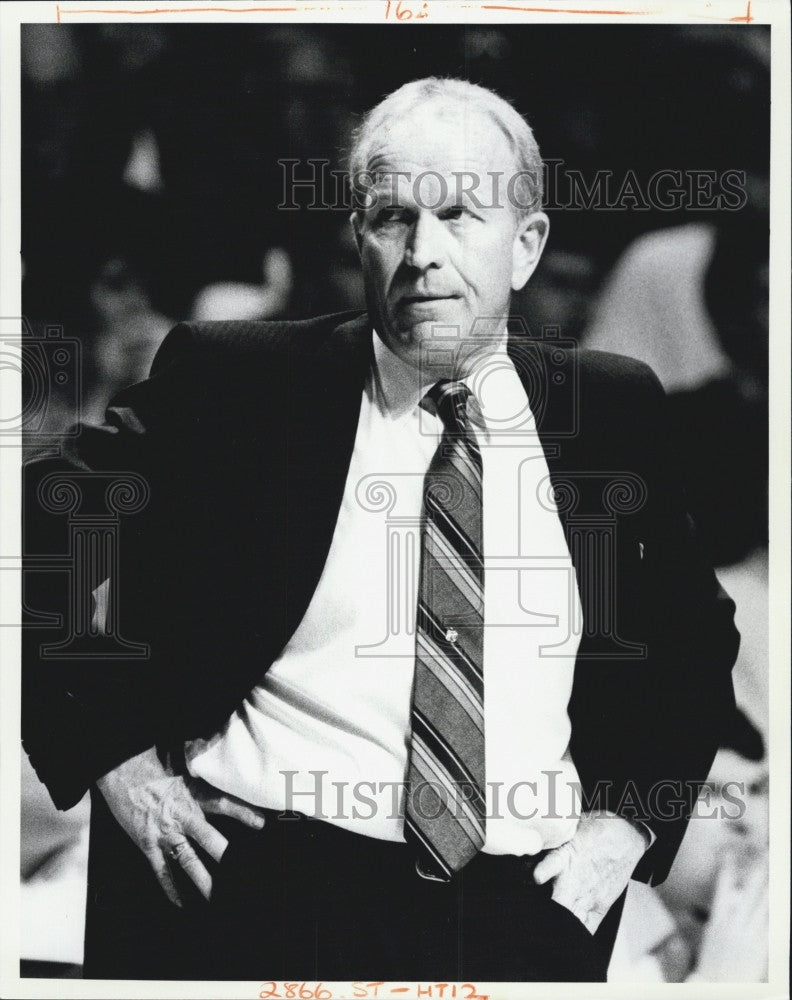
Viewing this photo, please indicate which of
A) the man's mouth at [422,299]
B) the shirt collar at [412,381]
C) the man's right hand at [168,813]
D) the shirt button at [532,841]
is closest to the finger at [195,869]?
the man's right hand at [168,813]

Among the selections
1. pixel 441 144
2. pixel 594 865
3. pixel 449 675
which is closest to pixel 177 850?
pixel 449 675

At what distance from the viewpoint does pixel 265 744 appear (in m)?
1.56

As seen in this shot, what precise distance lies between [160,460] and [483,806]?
761 mm

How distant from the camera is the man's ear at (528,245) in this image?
1.59m

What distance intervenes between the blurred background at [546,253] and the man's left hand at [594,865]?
0.05 metres

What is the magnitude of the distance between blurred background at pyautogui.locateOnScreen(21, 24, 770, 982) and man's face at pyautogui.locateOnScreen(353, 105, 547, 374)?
43 mm

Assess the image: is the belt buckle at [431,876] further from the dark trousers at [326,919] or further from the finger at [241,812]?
the finger at [241,812]

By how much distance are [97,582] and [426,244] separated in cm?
77

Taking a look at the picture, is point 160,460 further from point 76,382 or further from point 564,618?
point 564,618

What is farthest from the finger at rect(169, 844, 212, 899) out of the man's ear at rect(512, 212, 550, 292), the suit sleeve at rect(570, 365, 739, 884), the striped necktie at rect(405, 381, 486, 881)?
the man's ear at rect(512, 212, 550, 292)

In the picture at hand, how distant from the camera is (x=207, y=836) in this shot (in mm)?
1567

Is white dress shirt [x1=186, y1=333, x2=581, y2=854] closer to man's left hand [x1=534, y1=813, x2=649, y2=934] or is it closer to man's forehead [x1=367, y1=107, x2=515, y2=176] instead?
man's left hand [x1=534, y1=813, x2=649, y2=934]

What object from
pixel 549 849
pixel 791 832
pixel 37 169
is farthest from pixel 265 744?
pixel 37 169

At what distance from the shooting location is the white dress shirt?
1555 millimetres
